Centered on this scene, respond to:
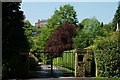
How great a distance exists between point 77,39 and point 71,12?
1326cm

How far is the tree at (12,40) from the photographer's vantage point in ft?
53.4

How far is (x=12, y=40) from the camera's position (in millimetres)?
16766

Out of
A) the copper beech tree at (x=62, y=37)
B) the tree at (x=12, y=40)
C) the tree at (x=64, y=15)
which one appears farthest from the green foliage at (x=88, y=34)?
the tree at (x=12, y=40)

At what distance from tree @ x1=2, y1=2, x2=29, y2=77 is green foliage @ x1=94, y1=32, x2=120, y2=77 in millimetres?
5243

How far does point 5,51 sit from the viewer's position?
54.0 feet

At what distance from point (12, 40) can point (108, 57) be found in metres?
6.56

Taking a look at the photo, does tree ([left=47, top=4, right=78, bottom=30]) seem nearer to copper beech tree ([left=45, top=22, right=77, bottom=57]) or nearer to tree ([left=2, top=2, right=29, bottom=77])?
copper beech tree ([left=45, top=22, right=77, bottom=57])

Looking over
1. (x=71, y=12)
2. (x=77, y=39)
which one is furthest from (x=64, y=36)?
(x=71, y=12)

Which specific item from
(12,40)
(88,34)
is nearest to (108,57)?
(12,40)

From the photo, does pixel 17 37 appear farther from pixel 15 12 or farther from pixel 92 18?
pixel 92 18

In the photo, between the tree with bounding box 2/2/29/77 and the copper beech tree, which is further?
the copper beech tree

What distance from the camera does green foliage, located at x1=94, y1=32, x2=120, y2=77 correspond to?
16.7 m

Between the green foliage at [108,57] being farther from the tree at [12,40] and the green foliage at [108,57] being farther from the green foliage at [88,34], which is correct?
the green foliage at [88,34]

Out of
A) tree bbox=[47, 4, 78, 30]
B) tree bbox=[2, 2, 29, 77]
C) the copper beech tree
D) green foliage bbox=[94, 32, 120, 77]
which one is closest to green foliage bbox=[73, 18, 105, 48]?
the copper beech tree
